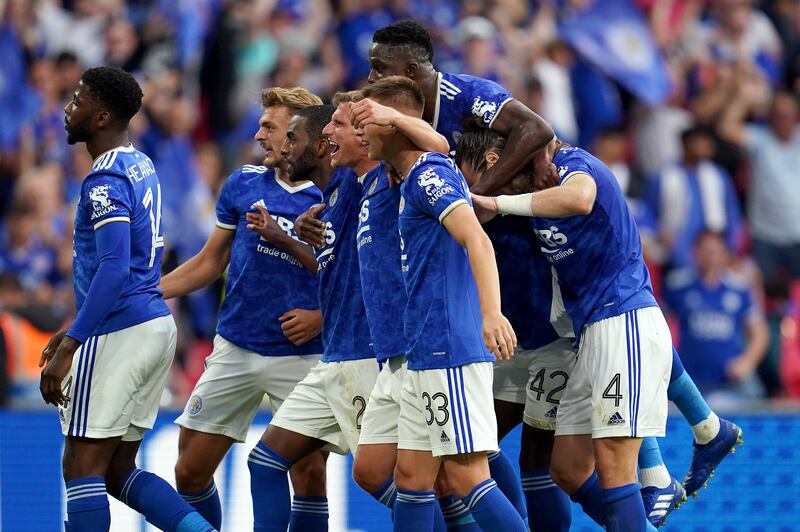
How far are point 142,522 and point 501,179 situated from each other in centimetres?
387

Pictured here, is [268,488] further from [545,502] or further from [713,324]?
[713,324]

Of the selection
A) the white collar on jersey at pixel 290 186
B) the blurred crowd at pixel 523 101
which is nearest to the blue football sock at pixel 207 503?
the white collar on jersey at pixel 290 186

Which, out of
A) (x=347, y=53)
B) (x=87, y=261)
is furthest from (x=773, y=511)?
(x=347, y=53)

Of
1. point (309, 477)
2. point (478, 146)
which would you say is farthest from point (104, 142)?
point (309, 477)

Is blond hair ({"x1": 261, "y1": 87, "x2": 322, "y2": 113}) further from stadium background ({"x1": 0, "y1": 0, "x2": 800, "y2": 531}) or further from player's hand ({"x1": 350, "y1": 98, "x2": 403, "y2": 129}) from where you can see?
stadium background ({"x1": 0, "y1": 0, "x2": 800, "y2": 531})

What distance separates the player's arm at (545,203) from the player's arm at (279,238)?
3.98 feet

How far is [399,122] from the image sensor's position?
6.16 metres

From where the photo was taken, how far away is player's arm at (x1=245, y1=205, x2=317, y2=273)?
7305 millimetres

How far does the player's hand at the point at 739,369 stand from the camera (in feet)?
38.9

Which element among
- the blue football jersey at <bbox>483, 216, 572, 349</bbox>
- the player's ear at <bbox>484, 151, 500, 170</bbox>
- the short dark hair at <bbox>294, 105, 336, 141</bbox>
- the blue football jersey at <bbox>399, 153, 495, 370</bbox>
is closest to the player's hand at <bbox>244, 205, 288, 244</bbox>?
the short dark hair at <bbox>294, 105, 336, 141</bbox>

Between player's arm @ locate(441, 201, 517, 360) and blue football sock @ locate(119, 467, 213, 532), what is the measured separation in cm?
190

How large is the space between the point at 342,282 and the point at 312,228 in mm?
312

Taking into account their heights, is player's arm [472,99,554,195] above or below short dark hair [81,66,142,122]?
below

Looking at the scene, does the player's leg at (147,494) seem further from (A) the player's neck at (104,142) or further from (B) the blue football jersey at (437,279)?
(B) the blue football jersey at (437,279)
